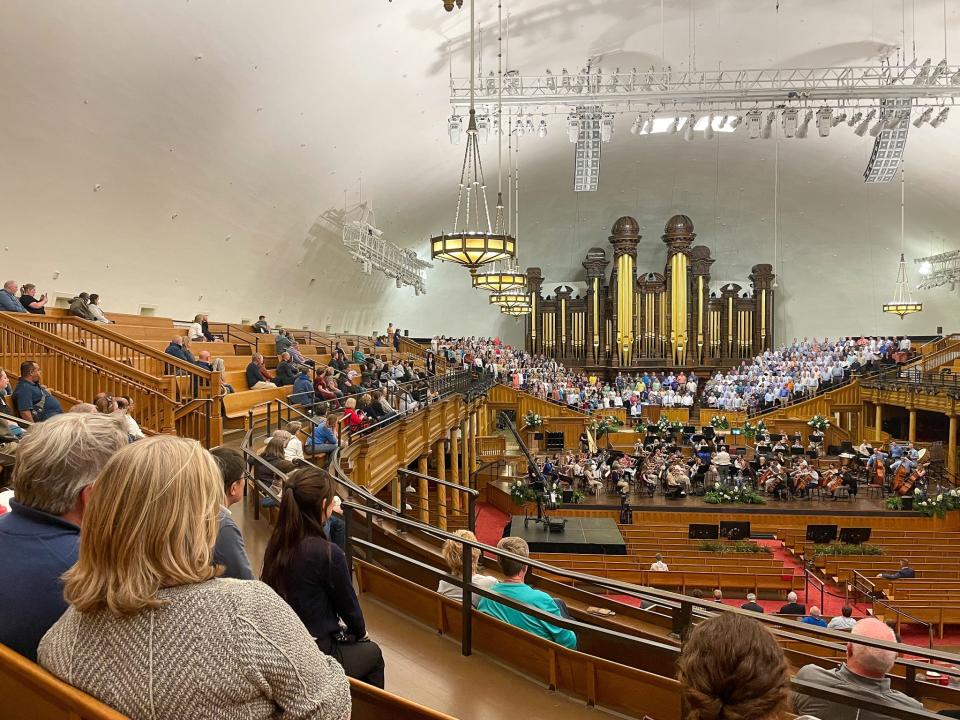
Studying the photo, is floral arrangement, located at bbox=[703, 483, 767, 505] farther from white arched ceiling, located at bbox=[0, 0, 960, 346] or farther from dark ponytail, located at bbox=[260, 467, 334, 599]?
dark ponytail, located at bbox=[260, 467, 334, 599]

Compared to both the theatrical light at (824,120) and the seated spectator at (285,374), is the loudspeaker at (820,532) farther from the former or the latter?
the seated spectator at (285,374)

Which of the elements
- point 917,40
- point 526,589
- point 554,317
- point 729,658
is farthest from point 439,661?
point 554,317

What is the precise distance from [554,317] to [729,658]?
104 feet

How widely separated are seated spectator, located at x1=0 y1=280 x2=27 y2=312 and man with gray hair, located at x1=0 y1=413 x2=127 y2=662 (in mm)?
9281

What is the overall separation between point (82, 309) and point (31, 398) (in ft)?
13.7

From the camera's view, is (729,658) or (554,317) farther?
(554,317)

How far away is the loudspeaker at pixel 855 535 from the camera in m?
13.8

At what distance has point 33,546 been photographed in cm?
166

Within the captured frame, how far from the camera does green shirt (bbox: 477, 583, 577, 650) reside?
374 cm

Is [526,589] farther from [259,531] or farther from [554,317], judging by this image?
[554,317]

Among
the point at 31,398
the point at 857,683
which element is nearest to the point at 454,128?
the point at 31,398

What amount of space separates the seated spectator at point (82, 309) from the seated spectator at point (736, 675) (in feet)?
38.1

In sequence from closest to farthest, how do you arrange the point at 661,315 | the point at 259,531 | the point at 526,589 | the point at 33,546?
the point at 33,546 → the point at 526,589 → the point at 259,531 → the point at 661,315

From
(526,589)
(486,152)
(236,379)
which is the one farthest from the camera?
(486,152)
